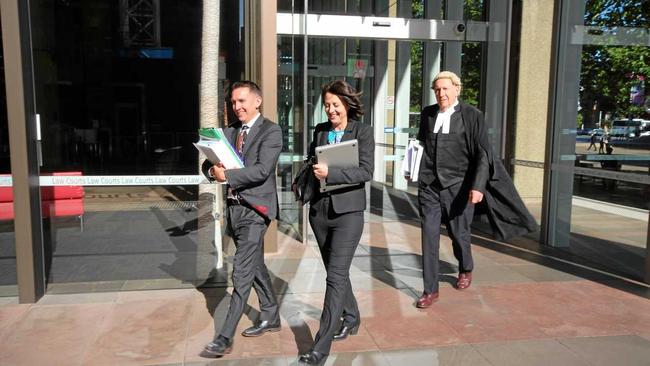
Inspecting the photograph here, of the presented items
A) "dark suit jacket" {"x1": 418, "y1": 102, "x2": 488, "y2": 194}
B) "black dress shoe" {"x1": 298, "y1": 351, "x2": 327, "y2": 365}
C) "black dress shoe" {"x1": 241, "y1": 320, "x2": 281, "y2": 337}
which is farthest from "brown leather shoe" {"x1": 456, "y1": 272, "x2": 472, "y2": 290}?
"black dress shoe" {"x1": 298, "y1": 351, "x2": 327, "y2": 365}

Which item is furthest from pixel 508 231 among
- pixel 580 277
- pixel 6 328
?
pixel 6 328

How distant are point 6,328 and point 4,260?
1958 mm

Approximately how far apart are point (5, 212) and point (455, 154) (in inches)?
173

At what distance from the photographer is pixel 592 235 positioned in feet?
21.9

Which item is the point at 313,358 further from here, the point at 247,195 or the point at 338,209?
the point at 247,195

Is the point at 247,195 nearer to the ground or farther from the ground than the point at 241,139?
nearer to the ground

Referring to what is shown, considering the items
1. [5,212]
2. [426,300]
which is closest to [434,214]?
[426,300]

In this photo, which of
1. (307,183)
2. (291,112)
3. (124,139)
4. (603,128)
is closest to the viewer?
(307,183)

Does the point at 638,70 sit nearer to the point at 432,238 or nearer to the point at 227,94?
the point at 432,238

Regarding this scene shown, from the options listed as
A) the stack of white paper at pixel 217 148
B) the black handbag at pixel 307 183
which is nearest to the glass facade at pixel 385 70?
the black handbag at pixel 307 183

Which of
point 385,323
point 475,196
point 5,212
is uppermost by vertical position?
point 475,196

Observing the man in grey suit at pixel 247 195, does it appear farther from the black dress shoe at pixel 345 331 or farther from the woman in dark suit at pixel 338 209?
the black dress shoe at pixel 345 331

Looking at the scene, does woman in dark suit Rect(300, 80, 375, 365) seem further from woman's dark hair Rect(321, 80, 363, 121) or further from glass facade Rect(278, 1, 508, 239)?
glass facade Rect(278, 1, 508, 239)

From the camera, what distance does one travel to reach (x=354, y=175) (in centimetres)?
336
